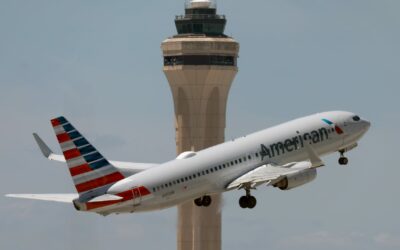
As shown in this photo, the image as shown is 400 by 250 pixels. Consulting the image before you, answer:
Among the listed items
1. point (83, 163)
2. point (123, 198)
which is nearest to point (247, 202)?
point (123, 198)

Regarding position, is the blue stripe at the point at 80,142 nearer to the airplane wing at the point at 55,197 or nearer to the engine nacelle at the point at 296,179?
the airplane wing at the point at 55,197

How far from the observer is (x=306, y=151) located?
194375 mm

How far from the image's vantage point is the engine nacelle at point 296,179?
189375mm

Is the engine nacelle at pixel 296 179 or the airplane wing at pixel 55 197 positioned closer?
the airplane wing at pixel 55 197

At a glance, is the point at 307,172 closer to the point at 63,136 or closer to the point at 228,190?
the point at 228,190

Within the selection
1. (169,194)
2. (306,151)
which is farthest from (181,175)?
(306,151)

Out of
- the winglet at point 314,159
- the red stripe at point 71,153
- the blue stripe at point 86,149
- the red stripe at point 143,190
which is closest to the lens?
the red stripe at point 71,153

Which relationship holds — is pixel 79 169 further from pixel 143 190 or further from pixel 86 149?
pixel 143 190

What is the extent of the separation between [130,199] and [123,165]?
17.9m

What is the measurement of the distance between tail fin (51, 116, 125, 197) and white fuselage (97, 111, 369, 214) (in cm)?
123

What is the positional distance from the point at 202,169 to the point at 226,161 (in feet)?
10.7

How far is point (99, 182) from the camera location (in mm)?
179000

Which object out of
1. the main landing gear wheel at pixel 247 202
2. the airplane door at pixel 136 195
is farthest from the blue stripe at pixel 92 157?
the main landing gear wheel at pixel 247 202

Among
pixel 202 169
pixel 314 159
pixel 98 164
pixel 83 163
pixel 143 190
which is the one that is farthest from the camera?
pixel 202 169
